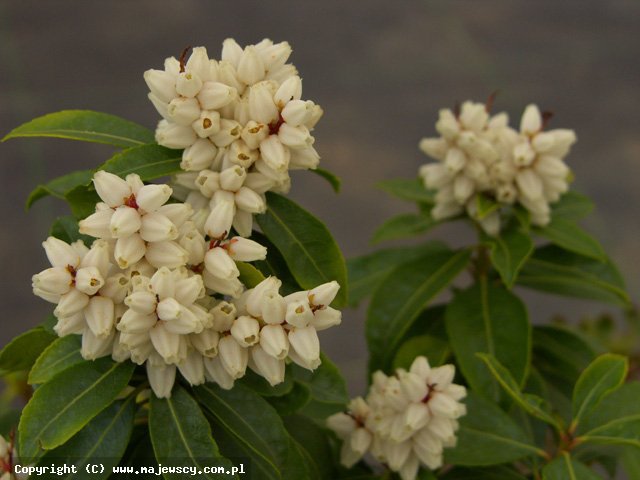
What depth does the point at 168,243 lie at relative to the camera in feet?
3.83

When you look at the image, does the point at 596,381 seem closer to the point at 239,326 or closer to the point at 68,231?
the point at 239,326

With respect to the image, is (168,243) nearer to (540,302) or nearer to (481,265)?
(481,265)

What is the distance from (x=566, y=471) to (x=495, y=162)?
2.13ft

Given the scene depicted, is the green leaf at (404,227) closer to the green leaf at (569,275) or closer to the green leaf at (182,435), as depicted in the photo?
the green leaf at (569,275)

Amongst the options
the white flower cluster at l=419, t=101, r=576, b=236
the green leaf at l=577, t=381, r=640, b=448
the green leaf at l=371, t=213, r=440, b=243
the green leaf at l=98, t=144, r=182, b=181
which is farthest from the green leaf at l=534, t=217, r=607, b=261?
the green leaf at l=98, t=144, r=182, b=181

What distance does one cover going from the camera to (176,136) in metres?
1.29

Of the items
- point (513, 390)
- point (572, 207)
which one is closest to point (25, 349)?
point (513, 390)

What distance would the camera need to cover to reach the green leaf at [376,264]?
2049mm

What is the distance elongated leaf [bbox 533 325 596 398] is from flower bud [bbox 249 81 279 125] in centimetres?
105

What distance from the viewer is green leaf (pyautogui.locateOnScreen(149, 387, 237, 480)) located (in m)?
1.24

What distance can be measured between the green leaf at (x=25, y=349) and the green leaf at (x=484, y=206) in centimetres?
85

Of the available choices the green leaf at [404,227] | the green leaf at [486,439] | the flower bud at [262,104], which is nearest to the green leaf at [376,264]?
the green leaf at [404,227]

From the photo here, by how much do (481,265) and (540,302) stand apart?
241 cm

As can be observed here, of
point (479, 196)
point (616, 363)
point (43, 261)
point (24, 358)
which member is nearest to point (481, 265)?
point (479, 196)
